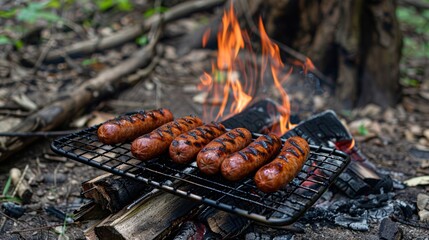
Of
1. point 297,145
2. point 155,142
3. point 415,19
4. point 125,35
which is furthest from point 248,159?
point 415,19

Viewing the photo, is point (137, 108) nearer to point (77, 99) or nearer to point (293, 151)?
point (77, 99)

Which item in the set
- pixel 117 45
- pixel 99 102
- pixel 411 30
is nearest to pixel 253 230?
pixel 99 102

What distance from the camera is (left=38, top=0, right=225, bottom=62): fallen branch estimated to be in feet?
25.9

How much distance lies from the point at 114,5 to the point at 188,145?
7482 mm

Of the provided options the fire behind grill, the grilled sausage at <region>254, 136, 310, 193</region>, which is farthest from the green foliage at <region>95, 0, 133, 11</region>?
the grilled sausage at <region>254, 136, 310, 193</region>

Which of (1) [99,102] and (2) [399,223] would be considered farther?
(1) [99,102]

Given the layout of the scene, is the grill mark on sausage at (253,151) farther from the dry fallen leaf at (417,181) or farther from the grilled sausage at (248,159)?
the dry fallen leaf at (417,181)

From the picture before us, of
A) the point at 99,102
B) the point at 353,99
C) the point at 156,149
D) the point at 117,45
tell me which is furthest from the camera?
the point at 117,45

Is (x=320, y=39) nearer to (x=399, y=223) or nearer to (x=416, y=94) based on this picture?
(x=416, y=94)

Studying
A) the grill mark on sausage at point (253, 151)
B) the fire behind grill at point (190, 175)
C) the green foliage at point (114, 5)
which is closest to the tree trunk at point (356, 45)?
the fire behind grill at point (190, 175)

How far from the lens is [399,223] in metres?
3.86

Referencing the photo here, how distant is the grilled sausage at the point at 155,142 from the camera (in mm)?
3424

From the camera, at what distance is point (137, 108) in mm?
6711

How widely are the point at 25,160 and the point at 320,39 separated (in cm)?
495
